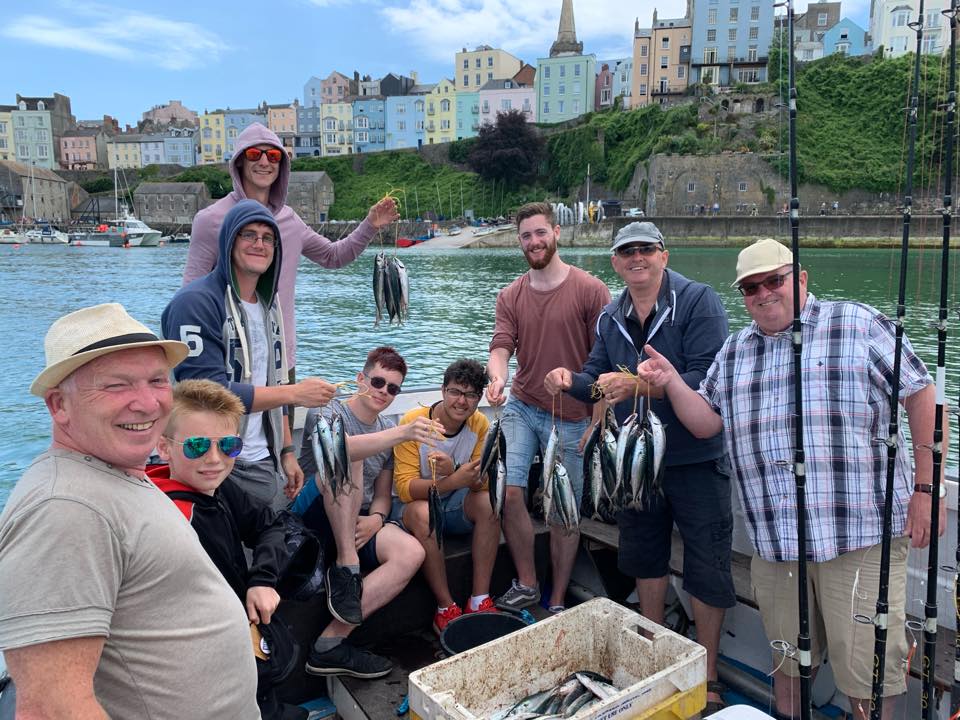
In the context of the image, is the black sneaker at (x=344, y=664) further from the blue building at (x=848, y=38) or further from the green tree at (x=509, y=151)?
the blue building at (x=848, y=38)

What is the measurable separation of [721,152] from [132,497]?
2475 inches

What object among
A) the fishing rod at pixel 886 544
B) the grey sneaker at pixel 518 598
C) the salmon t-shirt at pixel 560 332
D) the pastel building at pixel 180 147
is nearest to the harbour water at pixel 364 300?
the fishing rod at pixel 886 544

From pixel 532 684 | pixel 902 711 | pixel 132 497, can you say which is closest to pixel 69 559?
pixel 132 497

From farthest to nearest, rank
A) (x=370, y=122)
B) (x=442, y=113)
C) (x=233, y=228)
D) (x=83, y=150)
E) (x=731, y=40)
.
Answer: (x=83, y=150), (x=370, y=122), (x=442, y=113), (x=731, y=40), (x=233, y=228)

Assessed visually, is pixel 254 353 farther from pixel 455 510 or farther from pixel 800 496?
pixel 800 496

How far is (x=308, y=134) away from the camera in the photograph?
353 ft

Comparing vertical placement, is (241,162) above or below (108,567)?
above

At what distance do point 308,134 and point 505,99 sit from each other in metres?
33.2

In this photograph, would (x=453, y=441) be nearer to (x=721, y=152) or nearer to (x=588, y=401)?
(x=588, y=401)

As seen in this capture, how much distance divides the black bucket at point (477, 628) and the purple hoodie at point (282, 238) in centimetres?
179

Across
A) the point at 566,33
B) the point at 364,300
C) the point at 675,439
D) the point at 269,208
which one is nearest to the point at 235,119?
the point at 566,33

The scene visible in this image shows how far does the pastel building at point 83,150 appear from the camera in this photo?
372ft

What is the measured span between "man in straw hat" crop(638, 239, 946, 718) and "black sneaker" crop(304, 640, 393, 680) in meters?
1.97

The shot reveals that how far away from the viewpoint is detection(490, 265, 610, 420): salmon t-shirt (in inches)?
173
